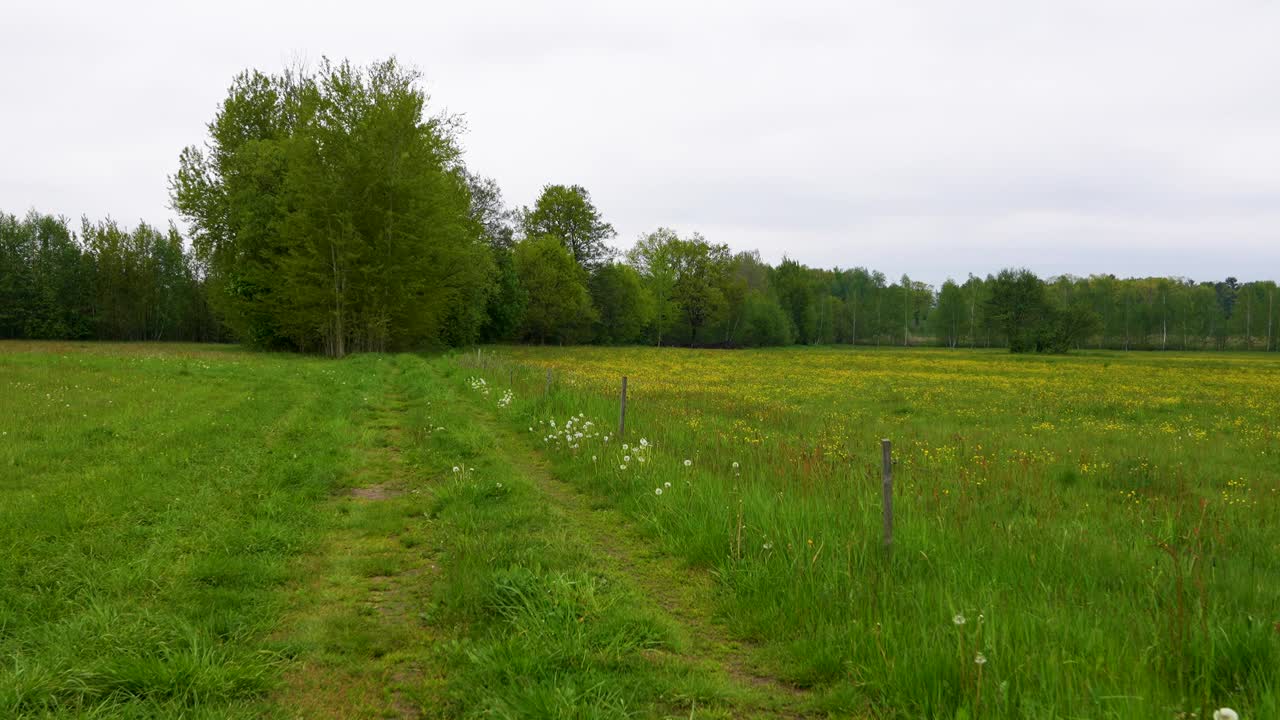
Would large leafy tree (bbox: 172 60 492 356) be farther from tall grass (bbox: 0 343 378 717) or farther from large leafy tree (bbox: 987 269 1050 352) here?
large leafy tree (bbox: 987 269 1050 352)

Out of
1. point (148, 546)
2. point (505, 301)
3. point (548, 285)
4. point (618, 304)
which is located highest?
point (548, 285)

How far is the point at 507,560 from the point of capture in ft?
19.7

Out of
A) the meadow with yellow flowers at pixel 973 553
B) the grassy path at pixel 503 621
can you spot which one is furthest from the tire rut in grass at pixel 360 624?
the meadow with yellow flowers at pixel 973 553

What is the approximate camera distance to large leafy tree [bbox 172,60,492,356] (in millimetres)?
35156

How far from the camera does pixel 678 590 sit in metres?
5.82

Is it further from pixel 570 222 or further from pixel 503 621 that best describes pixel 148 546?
pixel 570 222

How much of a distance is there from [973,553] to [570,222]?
7226cm

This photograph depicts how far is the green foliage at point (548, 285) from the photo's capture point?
64938 mm

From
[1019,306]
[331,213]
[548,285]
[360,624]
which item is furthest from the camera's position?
[1019,306]

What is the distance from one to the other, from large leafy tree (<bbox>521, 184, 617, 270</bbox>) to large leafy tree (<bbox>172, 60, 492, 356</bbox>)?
32.6 meters

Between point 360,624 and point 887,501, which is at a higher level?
point 887,501

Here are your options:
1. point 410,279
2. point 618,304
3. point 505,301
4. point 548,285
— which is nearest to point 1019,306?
point 618,304

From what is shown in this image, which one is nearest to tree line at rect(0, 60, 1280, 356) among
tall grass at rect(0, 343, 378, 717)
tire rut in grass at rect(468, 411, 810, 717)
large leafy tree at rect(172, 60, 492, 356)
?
large leafy tree at rect(172, 60, 492, 356)

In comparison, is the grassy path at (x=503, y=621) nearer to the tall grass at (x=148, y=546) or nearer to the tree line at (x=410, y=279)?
the tall grass at (x=148, y=546)
